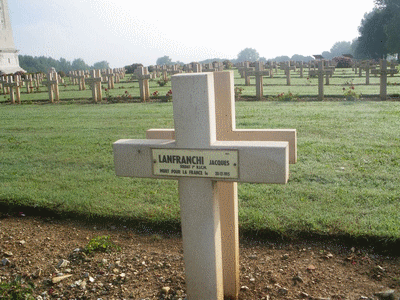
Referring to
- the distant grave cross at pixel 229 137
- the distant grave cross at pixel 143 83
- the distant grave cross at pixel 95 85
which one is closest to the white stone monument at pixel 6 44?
the distant grave cross at pixel 95 85

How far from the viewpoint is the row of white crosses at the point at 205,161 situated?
2.23m

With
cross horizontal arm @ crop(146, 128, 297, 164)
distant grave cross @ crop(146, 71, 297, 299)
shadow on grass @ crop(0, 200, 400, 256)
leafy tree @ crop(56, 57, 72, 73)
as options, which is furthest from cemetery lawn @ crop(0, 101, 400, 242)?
leafy tree @ crop(56, 57, 72, 73)

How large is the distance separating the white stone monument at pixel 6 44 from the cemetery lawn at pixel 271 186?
57.9 metres

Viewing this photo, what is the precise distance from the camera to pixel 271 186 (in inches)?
200

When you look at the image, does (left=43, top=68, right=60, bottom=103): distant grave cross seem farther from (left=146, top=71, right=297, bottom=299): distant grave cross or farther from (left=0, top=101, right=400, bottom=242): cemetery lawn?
(left=146, top=71, right=297, bottom=299): distant grave cross

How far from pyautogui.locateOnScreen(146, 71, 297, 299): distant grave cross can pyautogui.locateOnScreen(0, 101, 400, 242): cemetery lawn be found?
1.06m

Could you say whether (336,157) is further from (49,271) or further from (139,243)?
(49,271)

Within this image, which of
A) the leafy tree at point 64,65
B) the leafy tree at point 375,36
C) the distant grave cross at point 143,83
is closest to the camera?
the distant grave cross at point 143,83

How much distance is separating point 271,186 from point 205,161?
2.93m

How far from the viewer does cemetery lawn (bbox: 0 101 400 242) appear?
160 inches

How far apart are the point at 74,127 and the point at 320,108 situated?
6420 millimetres

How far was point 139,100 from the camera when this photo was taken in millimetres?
17234

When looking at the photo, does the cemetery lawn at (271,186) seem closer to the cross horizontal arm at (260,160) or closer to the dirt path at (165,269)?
the dirt path at (165,269)

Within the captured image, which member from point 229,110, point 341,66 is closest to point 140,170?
point 229,110
